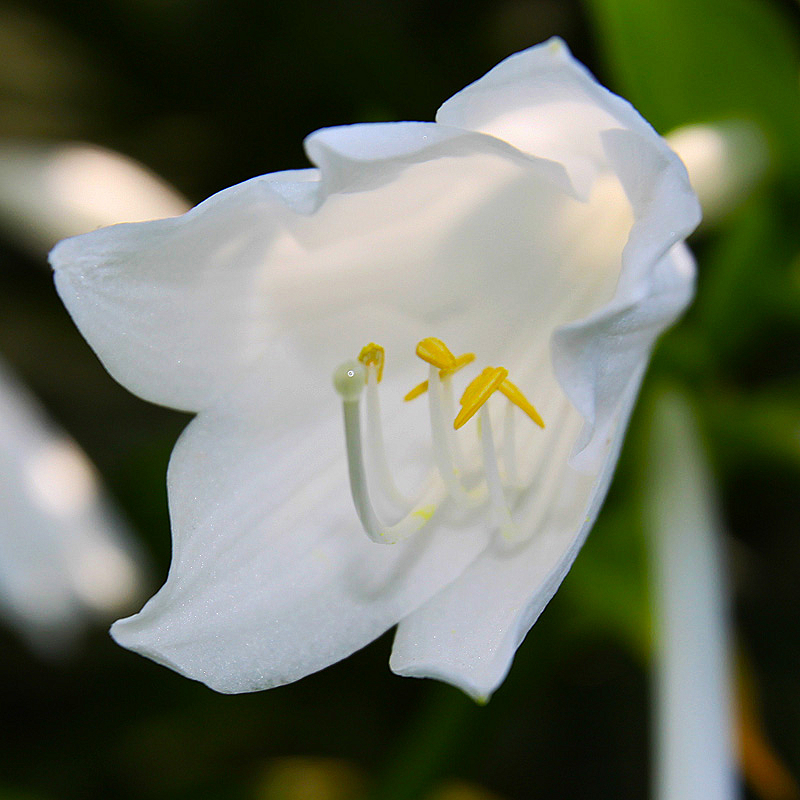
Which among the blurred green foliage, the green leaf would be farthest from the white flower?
the blurred green foliage

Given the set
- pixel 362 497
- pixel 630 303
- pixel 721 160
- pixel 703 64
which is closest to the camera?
pixel 630 303

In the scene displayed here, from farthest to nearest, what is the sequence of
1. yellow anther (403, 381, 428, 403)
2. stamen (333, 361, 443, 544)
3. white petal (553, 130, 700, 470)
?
yellow anther (403, 381, 428, 403), stamen (333, 361, 443, 544), white petal (553, 130, 700, 470)

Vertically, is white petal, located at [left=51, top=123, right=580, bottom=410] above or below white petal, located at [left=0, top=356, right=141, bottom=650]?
above

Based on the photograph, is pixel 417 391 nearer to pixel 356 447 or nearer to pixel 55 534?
pixel 356 447

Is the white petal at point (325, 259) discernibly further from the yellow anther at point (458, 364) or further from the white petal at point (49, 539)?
the white petal at point (49, 539)

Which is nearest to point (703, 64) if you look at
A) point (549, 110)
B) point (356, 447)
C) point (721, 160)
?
point (721, 160)

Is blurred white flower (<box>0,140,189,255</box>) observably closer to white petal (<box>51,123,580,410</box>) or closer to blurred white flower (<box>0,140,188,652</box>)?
blurred white flower (<box>0,140,188,652</box>)

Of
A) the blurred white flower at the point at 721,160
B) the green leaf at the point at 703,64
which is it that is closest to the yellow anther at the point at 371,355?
the blurred white flower at the point at 721,160
